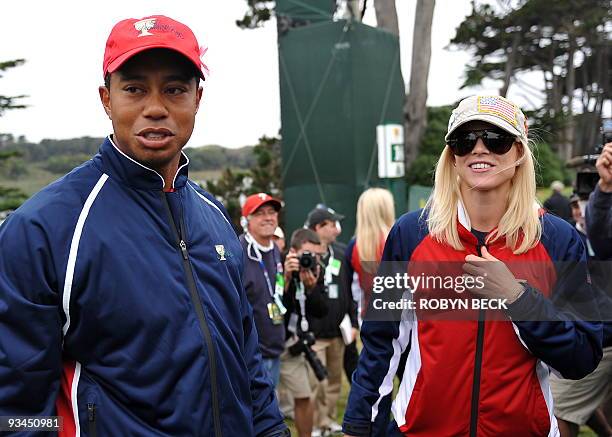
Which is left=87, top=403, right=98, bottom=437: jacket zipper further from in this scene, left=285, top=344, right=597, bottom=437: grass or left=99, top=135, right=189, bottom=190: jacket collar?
left=285, top=344, right=597, bottom=437: grass

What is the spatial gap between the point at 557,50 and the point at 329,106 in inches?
793

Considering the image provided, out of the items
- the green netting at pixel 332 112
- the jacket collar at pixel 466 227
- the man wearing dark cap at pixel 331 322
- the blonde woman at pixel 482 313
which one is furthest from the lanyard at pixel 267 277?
the green netting at pixel 332 112

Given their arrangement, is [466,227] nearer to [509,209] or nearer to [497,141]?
[509,209]

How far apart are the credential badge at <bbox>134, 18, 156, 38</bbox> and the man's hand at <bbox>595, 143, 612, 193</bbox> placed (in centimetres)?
241

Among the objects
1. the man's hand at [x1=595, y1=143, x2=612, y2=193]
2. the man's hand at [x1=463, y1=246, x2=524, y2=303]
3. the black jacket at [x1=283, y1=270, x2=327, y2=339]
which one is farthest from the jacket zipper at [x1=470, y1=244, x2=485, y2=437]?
the black jacket at [x1=283, y1=270, x2=327, y2=339]

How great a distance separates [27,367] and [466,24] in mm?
23470

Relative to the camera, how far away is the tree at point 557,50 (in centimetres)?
2733

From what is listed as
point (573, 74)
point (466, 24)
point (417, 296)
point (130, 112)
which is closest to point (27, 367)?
point (130, 112)

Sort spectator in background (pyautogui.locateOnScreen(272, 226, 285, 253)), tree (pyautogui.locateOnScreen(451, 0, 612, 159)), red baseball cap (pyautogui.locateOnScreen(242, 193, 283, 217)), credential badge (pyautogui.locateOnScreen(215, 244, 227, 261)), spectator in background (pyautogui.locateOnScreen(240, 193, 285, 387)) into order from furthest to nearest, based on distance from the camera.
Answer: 1. tree (pyautogui.locateOnScreen(451, 0, 612, 159))
2. spectator in background (pyautogui.locateOnScreen(272, 226, 285, 253))
3. red baseball cap (pyautogui.locateOnScreen(242, 193, 283, 217))
4. spectator in background (pyautogui.locateOnScreen(240, 193, 285, 387))
5. credential badge (pyautogui.locateOnScreen(215, 244, 227, 261))

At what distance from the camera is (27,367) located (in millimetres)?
1860

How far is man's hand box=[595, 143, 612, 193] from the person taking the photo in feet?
12.2

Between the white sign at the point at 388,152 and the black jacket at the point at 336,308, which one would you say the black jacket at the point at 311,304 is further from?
the white sign at the point at 388,152

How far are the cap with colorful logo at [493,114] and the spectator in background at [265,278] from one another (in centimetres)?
321

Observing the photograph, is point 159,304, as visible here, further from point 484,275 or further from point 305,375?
point 305,375
